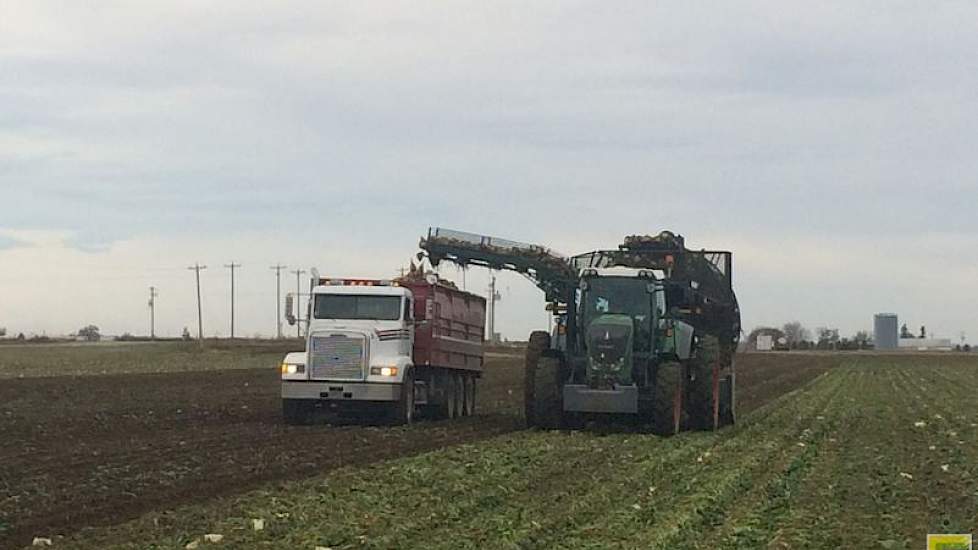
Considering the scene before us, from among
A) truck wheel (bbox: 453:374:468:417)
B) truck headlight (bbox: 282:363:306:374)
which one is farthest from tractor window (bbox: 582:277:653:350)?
truck wheel (bbox: 453:374:468:417)

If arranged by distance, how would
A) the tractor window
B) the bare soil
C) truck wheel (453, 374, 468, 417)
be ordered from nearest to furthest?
the bare soil, the tractor window, truck wheel (453, 374, 468, 417)

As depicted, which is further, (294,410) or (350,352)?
(294,410)

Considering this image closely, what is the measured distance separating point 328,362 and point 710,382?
23.8ft

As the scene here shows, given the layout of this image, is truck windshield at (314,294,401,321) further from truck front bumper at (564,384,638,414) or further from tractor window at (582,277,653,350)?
truck front bumper at (564,384,638,414)

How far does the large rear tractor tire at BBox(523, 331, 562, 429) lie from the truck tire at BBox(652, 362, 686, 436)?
5.75 feet

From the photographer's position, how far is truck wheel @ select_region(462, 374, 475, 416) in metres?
31.7

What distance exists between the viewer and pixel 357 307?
89.7ft

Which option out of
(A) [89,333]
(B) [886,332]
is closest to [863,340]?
(B) [886,332]

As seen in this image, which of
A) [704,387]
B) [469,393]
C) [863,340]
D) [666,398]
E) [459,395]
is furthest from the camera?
[863,340]

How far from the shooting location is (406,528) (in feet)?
42.0

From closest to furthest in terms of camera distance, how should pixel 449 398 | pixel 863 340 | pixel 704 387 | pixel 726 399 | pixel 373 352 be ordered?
pixel 704 387
pixel 373 352
pixel 726 399
pixel 449 398
pixel 863 340

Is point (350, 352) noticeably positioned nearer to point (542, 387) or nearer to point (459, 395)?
point (542, 387)

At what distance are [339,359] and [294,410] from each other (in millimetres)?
1407

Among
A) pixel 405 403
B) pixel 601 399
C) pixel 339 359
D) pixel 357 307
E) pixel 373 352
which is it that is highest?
pixel 357 307
